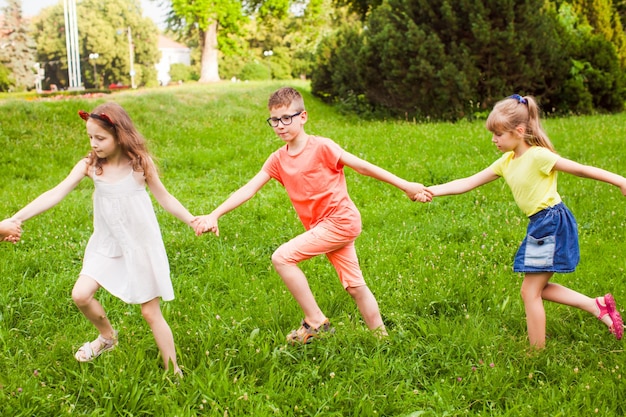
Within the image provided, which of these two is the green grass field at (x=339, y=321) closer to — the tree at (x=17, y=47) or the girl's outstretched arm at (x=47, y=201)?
the girl's outstretched arm at (x=47, y=201)

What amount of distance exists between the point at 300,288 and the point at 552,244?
1770 millimetres

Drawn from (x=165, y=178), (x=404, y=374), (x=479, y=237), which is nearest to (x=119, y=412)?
(x=404, y=374)

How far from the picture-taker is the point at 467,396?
12.6 ft

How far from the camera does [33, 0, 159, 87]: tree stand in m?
63.2

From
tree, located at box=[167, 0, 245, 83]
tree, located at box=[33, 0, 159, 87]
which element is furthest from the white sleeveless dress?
tree, located at box=[33, 0, 159, 87]

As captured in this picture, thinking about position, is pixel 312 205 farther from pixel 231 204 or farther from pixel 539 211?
pixel 539 211

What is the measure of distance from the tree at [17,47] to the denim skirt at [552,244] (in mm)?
59420

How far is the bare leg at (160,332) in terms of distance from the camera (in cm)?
400

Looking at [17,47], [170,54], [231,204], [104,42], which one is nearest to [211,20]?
[231,204]

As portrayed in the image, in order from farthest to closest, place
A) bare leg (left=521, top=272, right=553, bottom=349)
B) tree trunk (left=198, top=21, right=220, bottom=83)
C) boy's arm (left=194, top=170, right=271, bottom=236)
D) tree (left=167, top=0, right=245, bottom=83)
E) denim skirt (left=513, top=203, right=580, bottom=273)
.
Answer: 1. tree trunk (left=198, top=21, right=220, bottom=83)
2. tree (left=167, top=0, right=245, bottom=83)
3. boy's arm (left=194, top=170, right=271, bottom=236)
4. bare leg (left=521, top=272, right=553, bottom=349)
5. denim skirt (left=513, top=203, right=580, bottom=273)

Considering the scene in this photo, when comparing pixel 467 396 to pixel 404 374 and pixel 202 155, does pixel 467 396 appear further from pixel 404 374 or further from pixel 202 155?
pixel 202 155

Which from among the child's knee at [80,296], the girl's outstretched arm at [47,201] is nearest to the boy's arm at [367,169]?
the girl's outstretched arm at [47,201]

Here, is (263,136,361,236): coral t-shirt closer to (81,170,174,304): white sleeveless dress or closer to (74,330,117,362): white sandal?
(81,170,174,304): white sleeveless dress

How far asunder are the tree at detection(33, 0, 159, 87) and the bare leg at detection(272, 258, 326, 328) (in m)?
63.0
